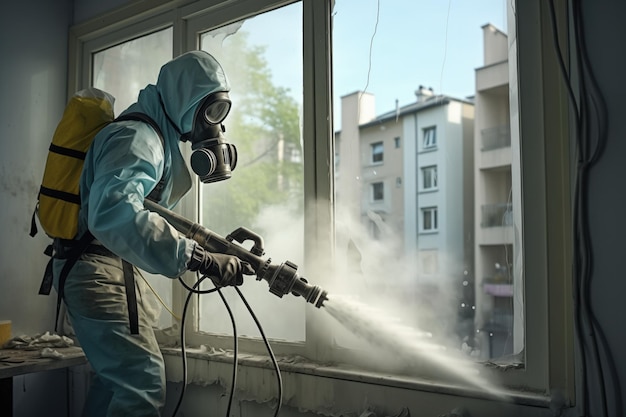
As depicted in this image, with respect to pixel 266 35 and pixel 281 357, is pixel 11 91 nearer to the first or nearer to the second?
pixel 266 35

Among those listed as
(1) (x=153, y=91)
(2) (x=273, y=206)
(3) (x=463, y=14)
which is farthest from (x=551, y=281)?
(1) (x=153, y=91)

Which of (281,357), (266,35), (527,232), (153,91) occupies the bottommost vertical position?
(281,357)

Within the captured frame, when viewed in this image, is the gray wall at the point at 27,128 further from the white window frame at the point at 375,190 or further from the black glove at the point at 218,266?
the white window frame at the point at 375,190

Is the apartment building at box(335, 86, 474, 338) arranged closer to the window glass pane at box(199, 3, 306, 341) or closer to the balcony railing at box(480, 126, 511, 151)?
the balcony railing at box(480, 126, 511, 151)

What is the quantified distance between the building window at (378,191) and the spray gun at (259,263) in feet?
1.65

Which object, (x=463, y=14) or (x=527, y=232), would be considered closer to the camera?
(x=527, y=232)

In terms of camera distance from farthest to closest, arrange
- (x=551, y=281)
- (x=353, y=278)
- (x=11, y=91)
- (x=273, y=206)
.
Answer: (x=11, y=91)
(x=273, y=206)
(x=353, y=278)
(x=551, y=281)

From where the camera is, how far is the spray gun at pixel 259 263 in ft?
5.74

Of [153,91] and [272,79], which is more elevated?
[272,79]

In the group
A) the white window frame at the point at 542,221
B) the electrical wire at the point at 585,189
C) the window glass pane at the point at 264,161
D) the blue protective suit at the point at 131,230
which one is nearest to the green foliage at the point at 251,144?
the window glass pane at the point at 264,161

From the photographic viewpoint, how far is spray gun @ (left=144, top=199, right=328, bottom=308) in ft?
5.74

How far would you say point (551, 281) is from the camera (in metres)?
1.54

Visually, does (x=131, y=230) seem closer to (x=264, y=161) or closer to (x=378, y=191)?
(x=378, y=191)

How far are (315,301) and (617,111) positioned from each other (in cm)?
100
